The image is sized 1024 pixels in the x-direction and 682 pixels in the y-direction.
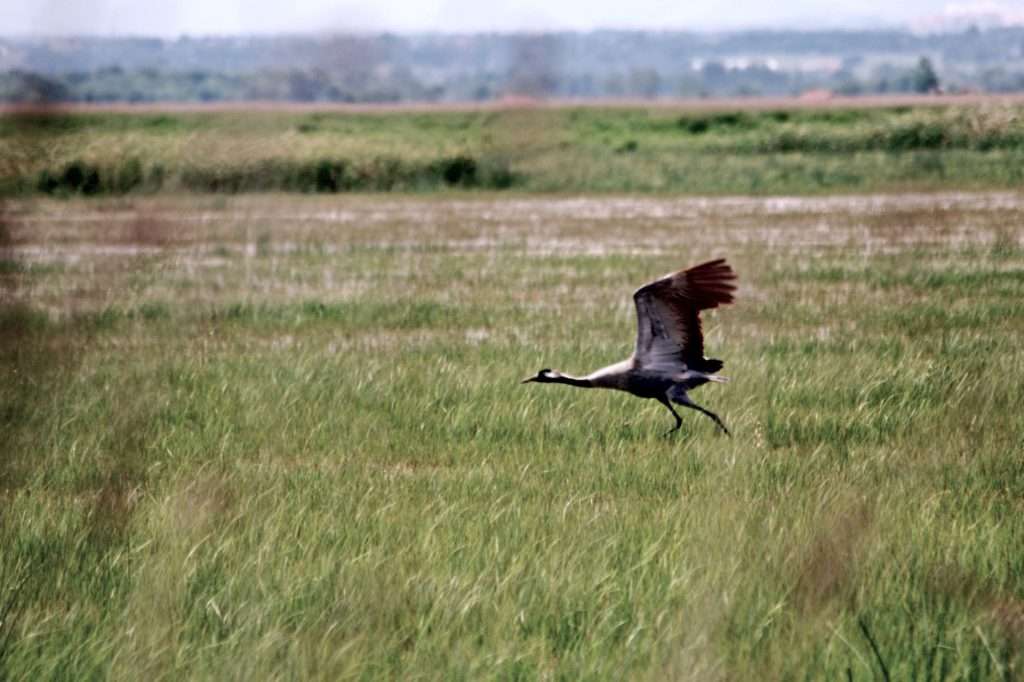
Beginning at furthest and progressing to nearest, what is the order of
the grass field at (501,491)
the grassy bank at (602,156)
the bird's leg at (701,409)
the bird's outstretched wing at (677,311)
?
the grassy bank at (602,156) → the bird's leg at (701,409) → the bird's outstretched wing at (677,311) → the grass field at (501,491)

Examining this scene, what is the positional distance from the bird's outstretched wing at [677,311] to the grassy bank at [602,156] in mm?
10547

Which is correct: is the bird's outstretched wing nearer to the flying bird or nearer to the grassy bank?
the flying bird

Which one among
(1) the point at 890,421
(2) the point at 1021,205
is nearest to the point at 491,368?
(1) the point at 890,421

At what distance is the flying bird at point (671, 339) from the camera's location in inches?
237

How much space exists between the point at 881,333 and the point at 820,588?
6.62 m

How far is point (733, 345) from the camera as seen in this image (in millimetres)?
10219

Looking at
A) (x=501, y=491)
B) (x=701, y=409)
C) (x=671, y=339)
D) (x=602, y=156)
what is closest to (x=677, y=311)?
(x=671, y=339)

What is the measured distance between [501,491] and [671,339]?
38.1 inches

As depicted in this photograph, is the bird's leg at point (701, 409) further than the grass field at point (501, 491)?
Yes

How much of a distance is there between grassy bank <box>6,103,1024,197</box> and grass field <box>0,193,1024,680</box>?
21.3 feet

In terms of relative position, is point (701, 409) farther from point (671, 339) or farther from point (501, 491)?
point (501, 491)

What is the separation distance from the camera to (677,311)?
6180 millimetres

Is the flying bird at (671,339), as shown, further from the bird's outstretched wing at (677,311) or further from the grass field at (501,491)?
the grass field at (501,491)

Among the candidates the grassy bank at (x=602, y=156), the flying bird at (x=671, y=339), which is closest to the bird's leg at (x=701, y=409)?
the flying bird at (x=671, y=339)
